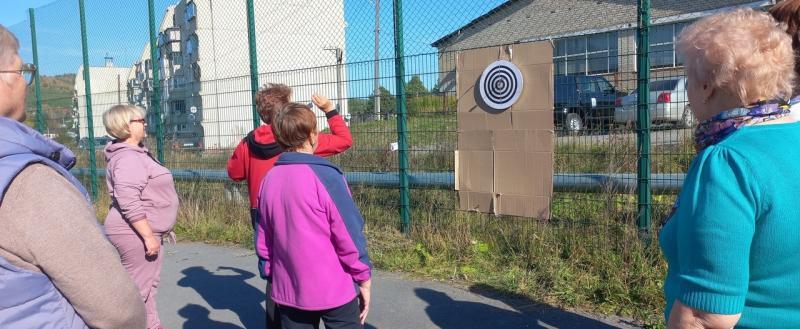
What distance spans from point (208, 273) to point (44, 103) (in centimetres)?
784

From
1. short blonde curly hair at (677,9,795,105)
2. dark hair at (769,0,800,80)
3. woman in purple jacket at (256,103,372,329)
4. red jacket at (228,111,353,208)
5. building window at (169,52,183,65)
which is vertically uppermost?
building window at (169,52,183,65)

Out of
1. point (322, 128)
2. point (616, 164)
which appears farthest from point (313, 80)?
point (616, 164)

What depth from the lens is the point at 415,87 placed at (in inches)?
235

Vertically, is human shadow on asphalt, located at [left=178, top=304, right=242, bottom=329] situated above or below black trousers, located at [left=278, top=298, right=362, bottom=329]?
below

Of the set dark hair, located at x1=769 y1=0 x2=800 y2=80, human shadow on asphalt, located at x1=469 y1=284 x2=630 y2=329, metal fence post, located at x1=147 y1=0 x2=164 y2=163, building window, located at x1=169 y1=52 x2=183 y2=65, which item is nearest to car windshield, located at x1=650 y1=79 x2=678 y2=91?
human shadow on asphalt, located at x1=469 y1=284 x2=630 y2=329

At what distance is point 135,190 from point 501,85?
123 inches

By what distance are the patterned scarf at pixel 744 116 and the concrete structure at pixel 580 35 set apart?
90.7 inches

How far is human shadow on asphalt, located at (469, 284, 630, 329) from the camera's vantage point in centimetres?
411

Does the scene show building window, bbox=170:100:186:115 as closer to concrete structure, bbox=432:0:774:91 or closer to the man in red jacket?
concrete structure, bbox=432:0:774:91

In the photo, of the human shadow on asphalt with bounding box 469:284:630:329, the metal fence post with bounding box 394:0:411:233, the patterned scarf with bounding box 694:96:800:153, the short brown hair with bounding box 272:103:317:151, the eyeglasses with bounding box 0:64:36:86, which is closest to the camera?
the patterned scarf with bounding box 694:96:800:153

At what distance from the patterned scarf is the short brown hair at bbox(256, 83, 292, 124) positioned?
2.60m

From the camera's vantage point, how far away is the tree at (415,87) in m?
5.94

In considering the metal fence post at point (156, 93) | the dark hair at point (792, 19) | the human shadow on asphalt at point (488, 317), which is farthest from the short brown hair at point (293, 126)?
the metal fence post at point (156, 93)

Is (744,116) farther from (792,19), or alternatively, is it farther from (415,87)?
(415,87)
